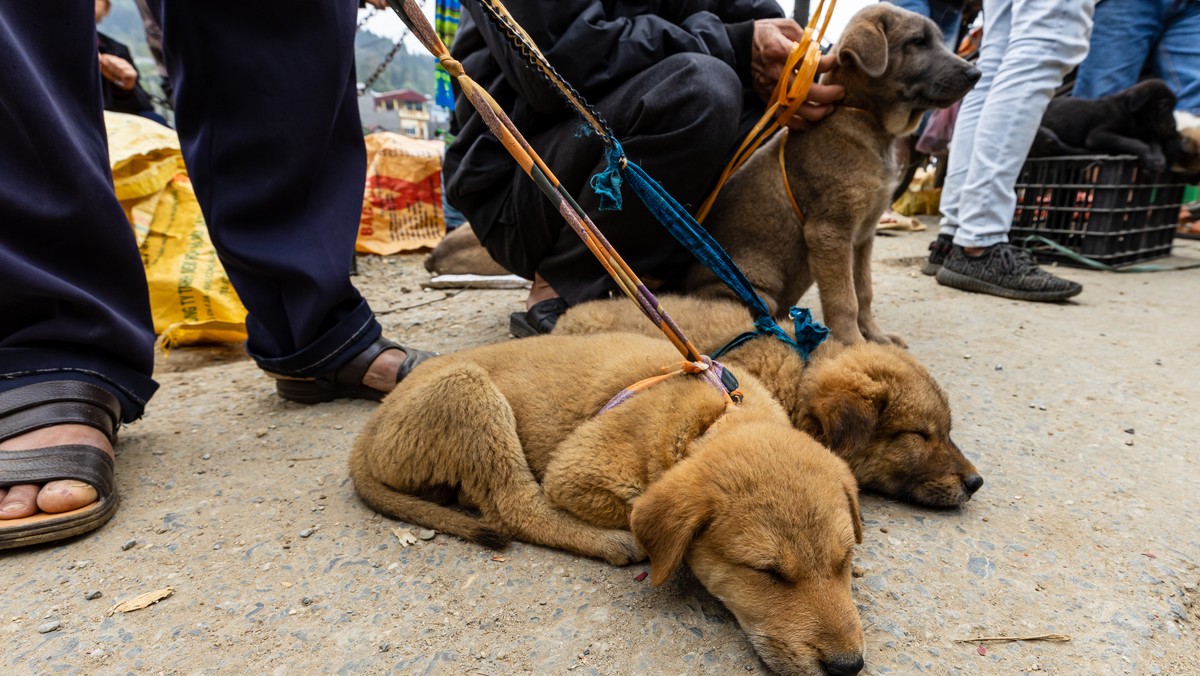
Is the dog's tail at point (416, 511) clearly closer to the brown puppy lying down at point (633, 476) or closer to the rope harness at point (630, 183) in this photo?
the brown puppy lying down at point (633, 476)

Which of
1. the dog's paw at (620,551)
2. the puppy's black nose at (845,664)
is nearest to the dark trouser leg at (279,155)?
the dog's paw at (620,551)

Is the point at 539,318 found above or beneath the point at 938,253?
above

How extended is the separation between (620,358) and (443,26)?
241 inches

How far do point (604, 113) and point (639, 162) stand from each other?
1.10 feet

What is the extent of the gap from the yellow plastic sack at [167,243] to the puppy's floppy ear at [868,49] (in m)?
4.17

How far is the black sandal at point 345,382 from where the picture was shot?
3186 mm

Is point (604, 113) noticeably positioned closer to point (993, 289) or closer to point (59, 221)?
point (59, 221)

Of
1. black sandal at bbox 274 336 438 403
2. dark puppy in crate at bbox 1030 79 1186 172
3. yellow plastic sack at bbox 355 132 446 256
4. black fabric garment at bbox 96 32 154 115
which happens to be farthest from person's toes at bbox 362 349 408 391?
dark puppy in crate at bbox 1030 79 1186 172

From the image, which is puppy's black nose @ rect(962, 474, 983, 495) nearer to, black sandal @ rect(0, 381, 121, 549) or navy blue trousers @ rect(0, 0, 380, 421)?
navy blue trousers @ rect(0, 0, 380, 421)

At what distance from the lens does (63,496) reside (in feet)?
6.77

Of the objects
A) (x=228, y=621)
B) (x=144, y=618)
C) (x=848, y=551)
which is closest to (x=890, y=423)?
(x=848, y=551)

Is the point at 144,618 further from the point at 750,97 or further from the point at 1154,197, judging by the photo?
the point at 1154,197

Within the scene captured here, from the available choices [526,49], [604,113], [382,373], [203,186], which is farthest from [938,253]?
[203,186]

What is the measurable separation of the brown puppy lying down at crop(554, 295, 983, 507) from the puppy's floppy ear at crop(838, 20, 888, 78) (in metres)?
1.74
